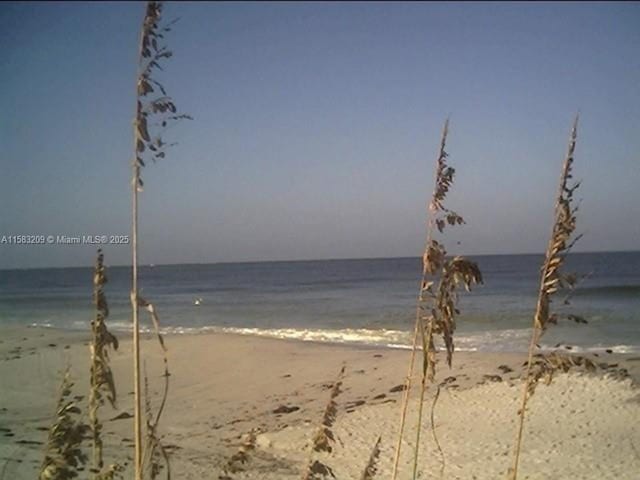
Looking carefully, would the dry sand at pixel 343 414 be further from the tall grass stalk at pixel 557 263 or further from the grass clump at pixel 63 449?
the tall grass stalk at pixel 557 263

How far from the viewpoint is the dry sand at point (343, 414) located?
24.6ft

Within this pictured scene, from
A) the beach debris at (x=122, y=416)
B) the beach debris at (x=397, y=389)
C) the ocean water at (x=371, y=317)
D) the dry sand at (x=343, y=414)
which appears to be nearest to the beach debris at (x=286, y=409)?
the dry sand at (x=343, y=414)

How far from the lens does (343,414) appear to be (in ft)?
34.5

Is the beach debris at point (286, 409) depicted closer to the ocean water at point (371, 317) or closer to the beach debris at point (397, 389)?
the beach debris at point (397, 389)

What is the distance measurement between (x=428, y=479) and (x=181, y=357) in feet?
41.2

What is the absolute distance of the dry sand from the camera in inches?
295

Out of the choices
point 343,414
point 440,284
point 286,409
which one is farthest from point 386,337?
point 440,284

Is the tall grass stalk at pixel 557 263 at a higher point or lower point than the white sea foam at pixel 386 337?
higher

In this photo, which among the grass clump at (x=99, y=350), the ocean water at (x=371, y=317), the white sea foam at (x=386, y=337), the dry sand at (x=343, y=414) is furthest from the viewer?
the ocean water at (x=371, y=317)

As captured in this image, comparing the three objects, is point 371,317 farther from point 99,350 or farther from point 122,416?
point 99,350

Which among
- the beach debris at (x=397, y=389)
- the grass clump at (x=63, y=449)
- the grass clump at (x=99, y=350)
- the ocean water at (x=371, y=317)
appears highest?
the grass clump at (x=99, y=350)

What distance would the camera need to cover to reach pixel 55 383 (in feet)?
46.6

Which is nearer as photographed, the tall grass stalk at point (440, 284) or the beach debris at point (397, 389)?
the tall grass stalk at point (440, 284)

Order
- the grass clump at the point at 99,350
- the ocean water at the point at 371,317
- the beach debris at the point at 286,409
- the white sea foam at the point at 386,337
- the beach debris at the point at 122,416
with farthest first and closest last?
the ocean water at the point at 371,317 → the white sea foam at the point at 386,337 → the beach debris at the point at 286,409 → the beach debris at the point at 122,416 → the grass clump at the point at 99,350
